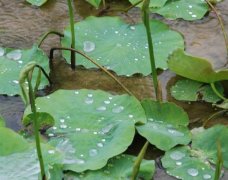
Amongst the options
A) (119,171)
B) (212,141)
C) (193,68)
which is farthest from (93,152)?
(193,68)

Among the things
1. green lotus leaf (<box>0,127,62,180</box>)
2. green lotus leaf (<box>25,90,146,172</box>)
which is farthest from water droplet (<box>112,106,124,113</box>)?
green lotus leaf (<box>0,127,62,180</box>)

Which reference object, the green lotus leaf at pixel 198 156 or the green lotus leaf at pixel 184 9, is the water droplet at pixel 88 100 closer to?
the green lotus leaf at pixel 198 156

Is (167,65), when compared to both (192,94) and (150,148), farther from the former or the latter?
(150,148)

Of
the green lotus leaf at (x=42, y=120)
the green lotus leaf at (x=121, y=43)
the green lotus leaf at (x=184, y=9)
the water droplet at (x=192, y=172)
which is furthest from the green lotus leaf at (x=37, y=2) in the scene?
the water droplet at (x=192, y=172)

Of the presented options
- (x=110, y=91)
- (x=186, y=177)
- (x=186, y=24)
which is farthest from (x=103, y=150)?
(x=186, y=24)

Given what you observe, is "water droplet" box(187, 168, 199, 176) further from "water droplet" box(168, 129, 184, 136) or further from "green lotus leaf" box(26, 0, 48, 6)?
"green lotus leaf" box(26, 0, 48, 6)

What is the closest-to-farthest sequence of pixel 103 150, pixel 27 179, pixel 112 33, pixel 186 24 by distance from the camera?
pixel 27 179 → pixel 103 150 → pixel 112 33 → pixel 186 24
